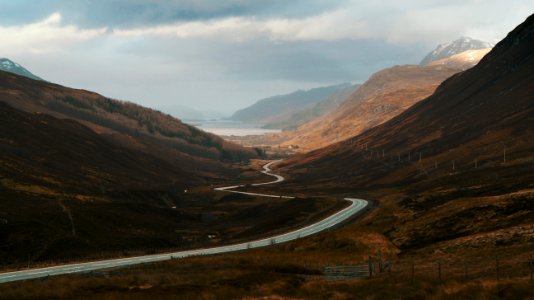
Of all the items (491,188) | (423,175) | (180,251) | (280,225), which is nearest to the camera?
(180,251)

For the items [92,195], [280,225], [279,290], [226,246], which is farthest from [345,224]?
[92,195]

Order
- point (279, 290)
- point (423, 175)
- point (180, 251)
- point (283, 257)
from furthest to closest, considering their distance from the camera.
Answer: point (423, 175) < point (180, 251) < point (283, 257) < point (279, 290)

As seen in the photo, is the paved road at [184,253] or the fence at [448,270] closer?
the fence at [448,270]

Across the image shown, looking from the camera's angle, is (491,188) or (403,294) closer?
(403,294)

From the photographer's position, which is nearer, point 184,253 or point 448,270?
point 448,270

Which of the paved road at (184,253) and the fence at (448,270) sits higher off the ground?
the fence at (448,270)

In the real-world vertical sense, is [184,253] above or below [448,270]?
below

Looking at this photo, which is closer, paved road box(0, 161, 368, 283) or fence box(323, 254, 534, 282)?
fence box(323, 254, 534, 282)

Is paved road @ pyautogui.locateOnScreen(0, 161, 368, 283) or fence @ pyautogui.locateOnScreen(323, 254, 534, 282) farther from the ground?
fence @ pyautogui.locateOnScreen(323, 254, 534, 282)

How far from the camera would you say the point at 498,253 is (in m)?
45.3

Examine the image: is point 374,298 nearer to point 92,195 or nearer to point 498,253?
point 498,253

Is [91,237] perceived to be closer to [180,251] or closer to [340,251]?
[180,251]

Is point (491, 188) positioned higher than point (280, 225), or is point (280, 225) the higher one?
point (491, 188)

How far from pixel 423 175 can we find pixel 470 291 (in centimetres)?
16331
